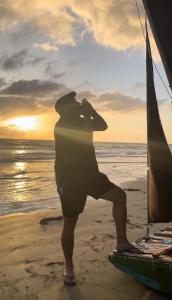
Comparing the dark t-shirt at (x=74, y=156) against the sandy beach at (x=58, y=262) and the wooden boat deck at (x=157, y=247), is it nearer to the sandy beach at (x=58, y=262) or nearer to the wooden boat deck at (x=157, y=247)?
the wooden boat deck at (x=157, y=247)

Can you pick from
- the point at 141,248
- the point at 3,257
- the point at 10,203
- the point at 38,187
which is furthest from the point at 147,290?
the point at 38,187

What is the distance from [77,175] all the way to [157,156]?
105 cm

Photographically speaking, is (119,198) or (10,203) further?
(10,203)

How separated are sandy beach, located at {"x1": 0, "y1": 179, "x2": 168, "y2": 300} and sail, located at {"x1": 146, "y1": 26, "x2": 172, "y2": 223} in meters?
1.14

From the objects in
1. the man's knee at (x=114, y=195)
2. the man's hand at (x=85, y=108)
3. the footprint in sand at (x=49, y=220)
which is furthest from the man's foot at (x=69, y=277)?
the footprint in sand at (x=49, y=220)

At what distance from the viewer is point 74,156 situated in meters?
5.23

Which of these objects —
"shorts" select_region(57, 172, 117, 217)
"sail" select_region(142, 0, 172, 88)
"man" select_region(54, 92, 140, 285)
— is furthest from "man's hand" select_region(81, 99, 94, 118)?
"sail" select_region(142, 0, 172, 88)

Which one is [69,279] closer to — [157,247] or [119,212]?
[119,212]

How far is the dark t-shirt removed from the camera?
522 centimetres

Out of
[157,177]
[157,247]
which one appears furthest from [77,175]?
[157,247]

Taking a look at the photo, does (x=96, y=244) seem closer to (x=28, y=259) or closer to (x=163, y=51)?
(x=28, y=259)

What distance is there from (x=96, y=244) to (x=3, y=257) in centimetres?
154

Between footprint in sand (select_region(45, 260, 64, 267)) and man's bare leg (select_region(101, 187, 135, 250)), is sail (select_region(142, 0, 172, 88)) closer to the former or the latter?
man's bare leg (select_region(101, 187, 135, 250))

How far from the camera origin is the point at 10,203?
41.0ft
